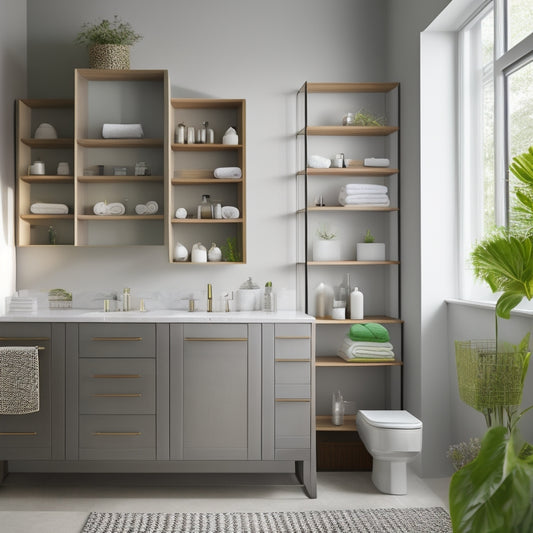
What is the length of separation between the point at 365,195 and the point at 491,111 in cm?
93

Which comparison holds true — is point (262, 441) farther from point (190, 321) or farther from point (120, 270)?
point (120, 270)

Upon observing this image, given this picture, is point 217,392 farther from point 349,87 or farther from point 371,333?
point 349,87

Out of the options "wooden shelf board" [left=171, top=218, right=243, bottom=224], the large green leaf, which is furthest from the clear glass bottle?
the large green leaf

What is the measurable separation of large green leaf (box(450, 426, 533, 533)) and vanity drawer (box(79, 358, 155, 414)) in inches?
74.3

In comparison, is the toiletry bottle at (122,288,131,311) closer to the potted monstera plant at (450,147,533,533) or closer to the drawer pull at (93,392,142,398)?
the drawer pull at (93,392,142,398)

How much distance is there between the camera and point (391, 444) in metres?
3.25

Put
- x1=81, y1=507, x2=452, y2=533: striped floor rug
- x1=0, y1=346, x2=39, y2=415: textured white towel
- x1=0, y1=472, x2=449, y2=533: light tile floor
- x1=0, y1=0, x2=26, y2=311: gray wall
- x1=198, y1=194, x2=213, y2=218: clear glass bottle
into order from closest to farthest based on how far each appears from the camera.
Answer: x1=81, y1=507, x2=452, y2=533: striped floor rug, x1=0, y1=472, x2=449, y2=533: light tile floor, x1=0, y1=346, x2=39, y2=415: textured white towel, x1=0, y1=0, x2=26, y2=311: gray wall, x1=198, y1=194, x2=213, y2=218: clear glass bottle

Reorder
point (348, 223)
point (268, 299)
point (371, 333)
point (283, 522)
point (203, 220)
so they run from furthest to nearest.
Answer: point (348, 223), point (268, 299), point (203, 220), point (371, 333), point (283, 522)

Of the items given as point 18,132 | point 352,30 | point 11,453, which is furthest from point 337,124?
point 11,453

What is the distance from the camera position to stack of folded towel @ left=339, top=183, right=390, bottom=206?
394 cm

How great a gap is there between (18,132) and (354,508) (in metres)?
3.00

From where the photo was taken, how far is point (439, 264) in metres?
3.63

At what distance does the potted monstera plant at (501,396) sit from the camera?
5.99 ft

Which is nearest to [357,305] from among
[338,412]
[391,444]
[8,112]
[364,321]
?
[364,321]
